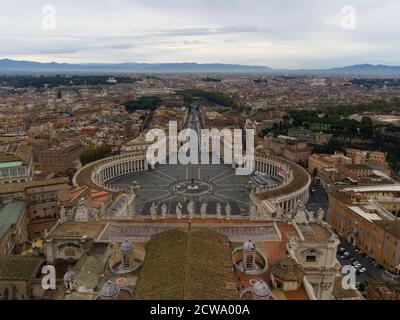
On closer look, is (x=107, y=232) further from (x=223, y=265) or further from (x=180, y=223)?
(x=223, y=265)

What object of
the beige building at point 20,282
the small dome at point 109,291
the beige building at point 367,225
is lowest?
the beige building at point 367,225

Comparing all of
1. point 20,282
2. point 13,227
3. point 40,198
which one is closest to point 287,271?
point 20,282

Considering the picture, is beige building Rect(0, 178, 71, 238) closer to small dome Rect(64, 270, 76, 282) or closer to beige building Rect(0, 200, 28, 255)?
beige building Rect(0, 200, 28, 255)

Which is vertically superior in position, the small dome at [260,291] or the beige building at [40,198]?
the small dome at [260,291]

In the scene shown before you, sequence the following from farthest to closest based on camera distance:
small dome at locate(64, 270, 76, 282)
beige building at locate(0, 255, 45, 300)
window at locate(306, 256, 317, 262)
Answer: window at locate(306, 256, 317, 262) < beige building at locate(0, 255, 45, 300) < small dome at locate(64, 270, 76, 282)

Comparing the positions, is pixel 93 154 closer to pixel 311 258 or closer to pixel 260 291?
pixel 311 258

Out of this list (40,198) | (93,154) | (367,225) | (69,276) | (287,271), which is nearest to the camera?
(69,276)

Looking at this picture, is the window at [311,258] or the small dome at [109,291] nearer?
the small dome at [109,291]

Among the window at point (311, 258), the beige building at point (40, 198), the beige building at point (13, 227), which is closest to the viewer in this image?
the window at point (311, 258)

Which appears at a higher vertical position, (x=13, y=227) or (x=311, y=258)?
(x=311, y=258)

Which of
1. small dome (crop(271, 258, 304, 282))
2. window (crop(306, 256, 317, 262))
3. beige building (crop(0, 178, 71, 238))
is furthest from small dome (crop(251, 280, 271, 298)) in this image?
beige building (crop(0, 178, 71, 238))

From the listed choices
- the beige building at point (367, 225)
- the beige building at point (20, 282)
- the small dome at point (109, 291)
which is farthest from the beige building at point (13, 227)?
the beige building at point (367, 225)

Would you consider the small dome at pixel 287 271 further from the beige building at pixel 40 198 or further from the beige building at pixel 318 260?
the beige building at pixel 40 198
